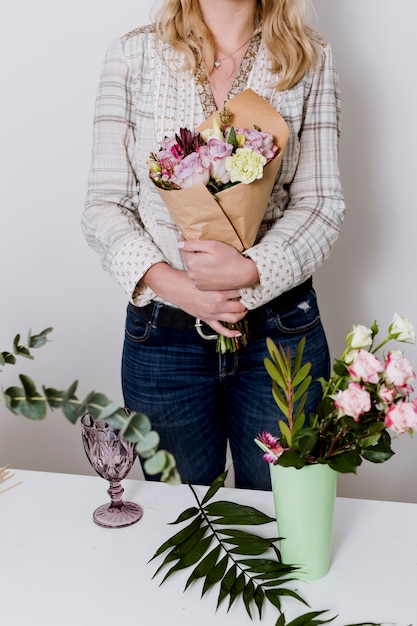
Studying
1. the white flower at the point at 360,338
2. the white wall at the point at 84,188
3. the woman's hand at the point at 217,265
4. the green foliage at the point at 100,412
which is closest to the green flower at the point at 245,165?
the woman's hand at the point at 217,265

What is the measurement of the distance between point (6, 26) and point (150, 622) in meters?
1.71

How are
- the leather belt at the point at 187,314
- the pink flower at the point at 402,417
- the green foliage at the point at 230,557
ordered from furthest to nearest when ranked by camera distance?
1. the leather belt at the point at 187,314
2. the green foliage at the point at 230,557
3. the pink flower at the point at 402,417

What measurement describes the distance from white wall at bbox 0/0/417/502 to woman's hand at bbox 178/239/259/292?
0.83 m

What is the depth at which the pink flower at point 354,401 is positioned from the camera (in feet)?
3.26

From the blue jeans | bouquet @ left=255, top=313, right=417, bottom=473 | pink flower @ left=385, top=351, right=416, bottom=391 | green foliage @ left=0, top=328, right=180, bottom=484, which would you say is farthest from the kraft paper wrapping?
green foliage @ left=0, top=328, right=180, bottom=484

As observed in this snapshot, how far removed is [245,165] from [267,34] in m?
0.49

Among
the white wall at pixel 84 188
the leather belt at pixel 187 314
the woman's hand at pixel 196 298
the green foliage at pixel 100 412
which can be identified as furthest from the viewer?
the white wall at pixel 84 188

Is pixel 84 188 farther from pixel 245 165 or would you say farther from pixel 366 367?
pixel 366 367

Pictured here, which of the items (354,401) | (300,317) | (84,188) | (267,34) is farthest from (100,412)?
(84,188)

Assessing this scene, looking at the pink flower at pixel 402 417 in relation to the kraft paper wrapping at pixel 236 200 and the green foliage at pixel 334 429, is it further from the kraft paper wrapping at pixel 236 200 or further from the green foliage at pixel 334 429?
the kraft paper wrapping at pixel 236 200

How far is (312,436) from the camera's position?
105cm

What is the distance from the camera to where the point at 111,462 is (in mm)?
1261

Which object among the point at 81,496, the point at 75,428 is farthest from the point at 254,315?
the point at 75,428

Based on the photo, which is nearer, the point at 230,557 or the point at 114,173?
the point at 230,557
